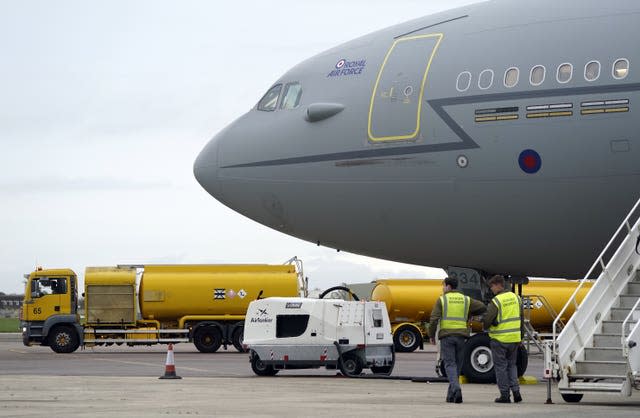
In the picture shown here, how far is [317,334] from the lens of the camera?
27.7 meters

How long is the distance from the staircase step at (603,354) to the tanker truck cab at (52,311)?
29.3 meters

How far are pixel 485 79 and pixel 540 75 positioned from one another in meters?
Result: 1.00

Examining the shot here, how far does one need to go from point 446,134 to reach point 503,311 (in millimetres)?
3745

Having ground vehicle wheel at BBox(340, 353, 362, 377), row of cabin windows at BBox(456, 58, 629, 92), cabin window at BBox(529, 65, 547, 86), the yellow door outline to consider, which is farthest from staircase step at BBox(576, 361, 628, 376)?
ground vehicle wheel at BBox(340, 353, 362, 377)

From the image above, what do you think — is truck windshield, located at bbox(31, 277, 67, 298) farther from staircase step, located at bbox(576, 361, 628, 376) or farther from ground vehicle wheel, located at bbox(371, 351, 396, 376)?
staircase step, located at bbox(576, 361, 628, 376)

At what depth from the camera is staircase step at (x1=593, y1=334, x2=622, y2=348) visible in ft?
57.1

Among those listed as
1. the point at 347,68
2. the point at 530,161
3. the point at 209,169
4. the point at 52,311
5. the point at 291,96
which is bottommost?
the point at 52,311

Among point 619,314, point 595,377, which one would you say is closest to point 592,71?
point 619,314

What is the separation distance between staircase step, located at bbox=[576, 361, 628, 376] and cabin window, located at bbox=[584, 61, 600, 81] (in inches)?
189

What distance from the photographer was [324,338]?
2756cm

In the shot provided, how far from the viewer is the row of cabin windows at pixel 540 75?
19172 mm

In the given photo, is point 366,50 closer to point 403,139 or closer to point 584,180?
point 403,139

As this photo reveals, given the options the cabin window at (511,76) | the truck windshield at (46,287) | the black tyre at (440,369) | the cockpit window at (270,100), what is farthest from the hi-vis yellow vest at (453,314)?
the truck windshield at (46,287)

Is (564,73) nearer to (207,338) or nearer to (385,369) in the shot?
(385,369)
